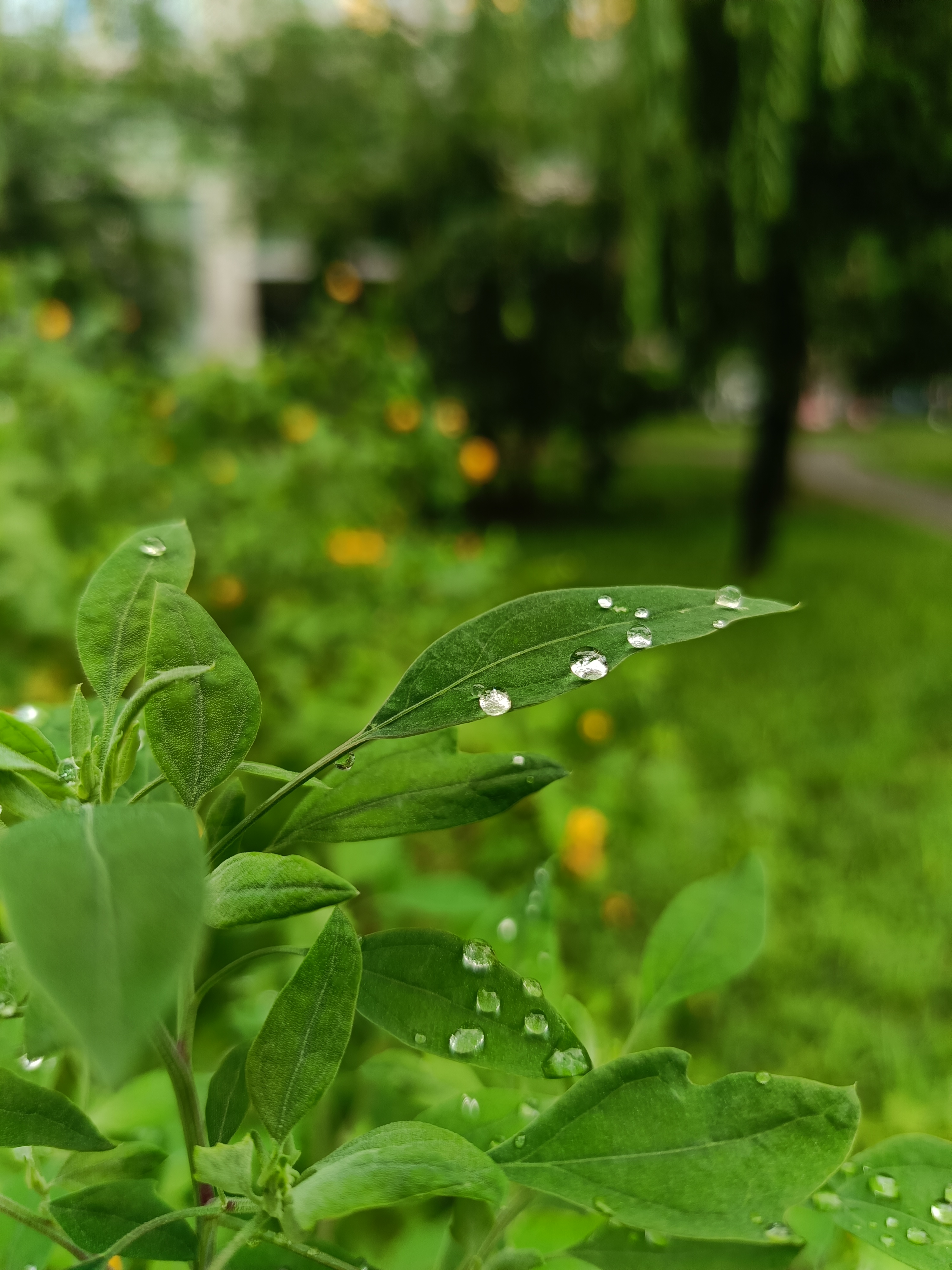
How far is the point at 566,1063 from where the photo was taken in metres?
0.21

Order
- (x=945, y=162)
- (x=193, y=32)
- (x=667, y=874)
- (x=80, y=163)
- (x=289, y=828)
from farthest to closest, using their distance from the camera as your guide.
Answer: (x=80, y=163)
(x=193, y=32)
(x=945, y=162)
(x=667, y=874)
(x=289, y=828)

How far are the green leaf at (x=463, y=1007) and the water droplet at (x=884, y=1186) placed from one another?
0.09 meters

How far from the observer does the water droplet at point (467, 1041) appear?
0.21 meters

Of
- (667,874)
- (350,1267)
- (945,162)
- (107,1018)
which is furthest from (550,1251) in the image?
(945,162)

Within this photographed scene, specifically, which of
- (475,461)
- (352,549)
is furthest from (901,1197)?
(475,461)

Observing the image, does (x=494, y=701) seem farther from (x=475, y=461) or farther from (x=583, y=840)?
(x=475, y=461)

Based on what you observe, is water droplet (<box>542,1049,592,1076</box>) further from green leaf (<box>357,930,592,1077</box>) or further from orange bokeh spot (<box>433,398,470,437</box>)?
orange bokeh spot (<box>433,398,470,437</box>)

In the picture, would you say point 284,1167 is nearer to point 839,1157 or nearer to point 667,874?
point 839,1157

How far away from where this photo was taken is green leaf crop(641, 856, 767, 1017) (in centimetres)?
31

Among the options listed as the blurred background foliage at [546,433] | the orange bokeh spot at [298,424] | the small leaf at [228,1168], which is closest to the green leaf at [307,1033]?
the small leaf at [228,1168]

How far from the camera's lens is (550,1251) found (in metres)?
0.30

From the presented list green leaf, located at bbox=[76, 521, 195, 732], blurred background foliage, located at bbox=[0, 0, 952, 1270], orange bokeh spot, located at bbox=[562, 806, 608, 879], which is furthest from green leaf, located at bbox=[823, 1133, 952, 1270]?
orange bokeh spot, located at bbox=[562, 806, 608, 879]

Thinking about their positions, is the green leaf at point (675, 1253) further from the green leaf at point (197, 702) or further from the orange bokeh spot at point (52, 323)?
the orange bokeh spot at point (52, 323)

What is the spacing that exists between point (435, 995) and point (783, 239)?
3.84 m
